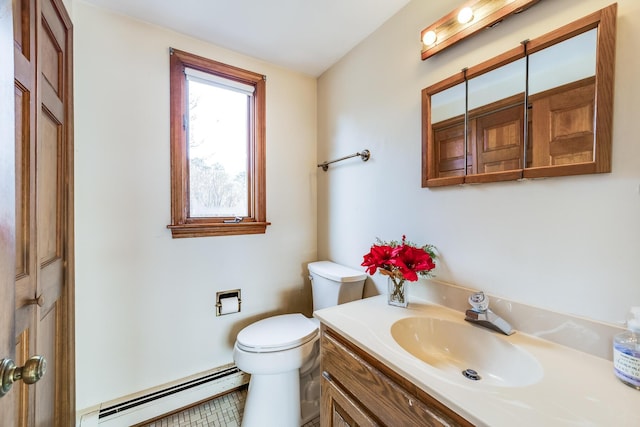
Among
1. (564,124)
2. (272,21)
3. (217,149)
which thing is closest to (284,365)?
(217,149)

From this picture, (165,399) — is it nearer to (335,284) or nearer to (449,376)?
(335,284)

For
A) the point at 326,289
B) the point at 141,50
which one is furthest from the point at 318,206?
the point at 141,50

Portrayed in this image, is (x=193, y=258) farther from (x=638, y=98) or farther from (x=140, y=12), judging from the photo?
(x=638, y=98)

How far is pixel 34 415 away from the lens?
82cm

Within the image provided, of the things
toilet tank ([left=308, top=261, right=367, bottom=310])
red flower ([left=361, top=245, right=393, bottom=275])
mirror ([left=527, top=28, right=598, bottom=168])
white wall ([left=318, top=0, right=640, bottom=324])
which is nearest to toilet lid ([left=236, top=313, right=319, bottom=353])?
toilet tank ([left=308, top=261, right=367, bottom=310])

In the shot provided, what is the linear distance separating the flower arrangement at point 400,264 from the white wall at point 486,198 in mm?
125

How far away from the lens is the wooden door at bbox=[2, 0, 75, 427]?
697mm

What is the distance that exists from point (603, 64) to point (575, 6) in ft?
0.72

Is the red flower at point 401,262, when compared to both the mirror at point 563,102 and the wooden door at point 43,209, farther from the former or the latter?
the wooden door at point 43,209

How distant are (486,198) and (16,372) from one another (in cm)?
137

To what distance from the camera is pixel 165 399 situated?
57.4 inches

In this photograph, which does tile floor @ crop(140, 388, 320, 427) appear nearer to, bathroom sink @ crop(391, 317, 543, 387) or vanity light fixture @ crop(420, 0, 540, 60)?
bathroom sink @ crop(391, 317, 543, 387)

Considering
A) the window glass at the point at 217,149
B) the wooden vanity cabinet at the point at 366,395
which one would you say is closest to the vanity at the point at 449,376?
the wooden vanity cabinet at the point at 366,395

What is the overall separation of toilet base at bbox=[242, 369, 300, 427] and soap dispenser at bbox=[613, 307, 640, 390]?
1.25 metres
